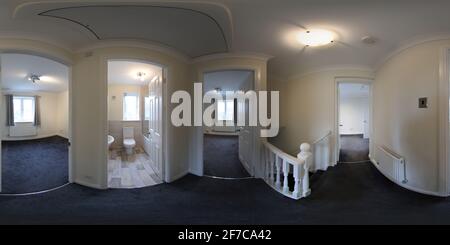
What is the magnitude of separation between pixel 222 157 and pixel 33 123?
307 inches

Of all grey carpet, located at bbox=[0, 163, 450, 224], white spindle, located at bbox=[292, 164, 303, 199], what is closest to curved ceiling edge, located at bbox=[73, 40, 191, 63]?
grey carpet, located at bbox=[0, 163, 450, 224]

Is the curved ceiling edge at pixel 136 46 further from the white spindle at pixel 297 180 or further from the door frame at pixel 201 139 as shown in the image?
the white spindle at pixel 297 180

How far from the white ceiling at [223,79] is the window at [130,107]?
3616 mm

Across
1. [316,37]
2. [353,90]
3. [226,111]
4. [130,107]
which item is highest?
[316,37]

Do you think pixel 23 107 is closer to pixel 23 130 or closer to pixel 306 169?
pixel 23 130

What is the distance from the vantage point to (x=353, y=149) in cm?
164

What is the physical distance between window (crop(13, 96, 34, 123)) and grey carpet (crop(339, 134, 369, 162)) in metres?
8.34

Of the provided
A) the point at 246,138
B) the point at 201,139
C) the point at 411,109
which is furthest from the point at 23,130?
the point at 411,109

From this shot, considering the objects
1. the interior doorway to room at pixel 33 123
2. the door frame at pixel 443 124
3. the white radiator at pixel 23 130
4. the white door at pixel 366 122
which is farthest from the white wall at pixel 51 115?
the door frame at pixel 443 124

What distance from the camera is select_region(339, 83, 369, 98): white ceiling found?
1.54 m

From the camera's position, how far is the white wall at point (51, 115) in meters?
6.45

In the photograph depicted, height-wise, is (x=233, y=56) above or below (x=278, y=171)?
above

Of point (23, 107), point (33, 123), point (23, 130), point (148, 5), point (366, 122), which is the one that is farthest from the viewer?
point (33, 123)

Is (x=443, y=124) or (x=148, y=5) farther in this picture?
(x=443, y=124)
